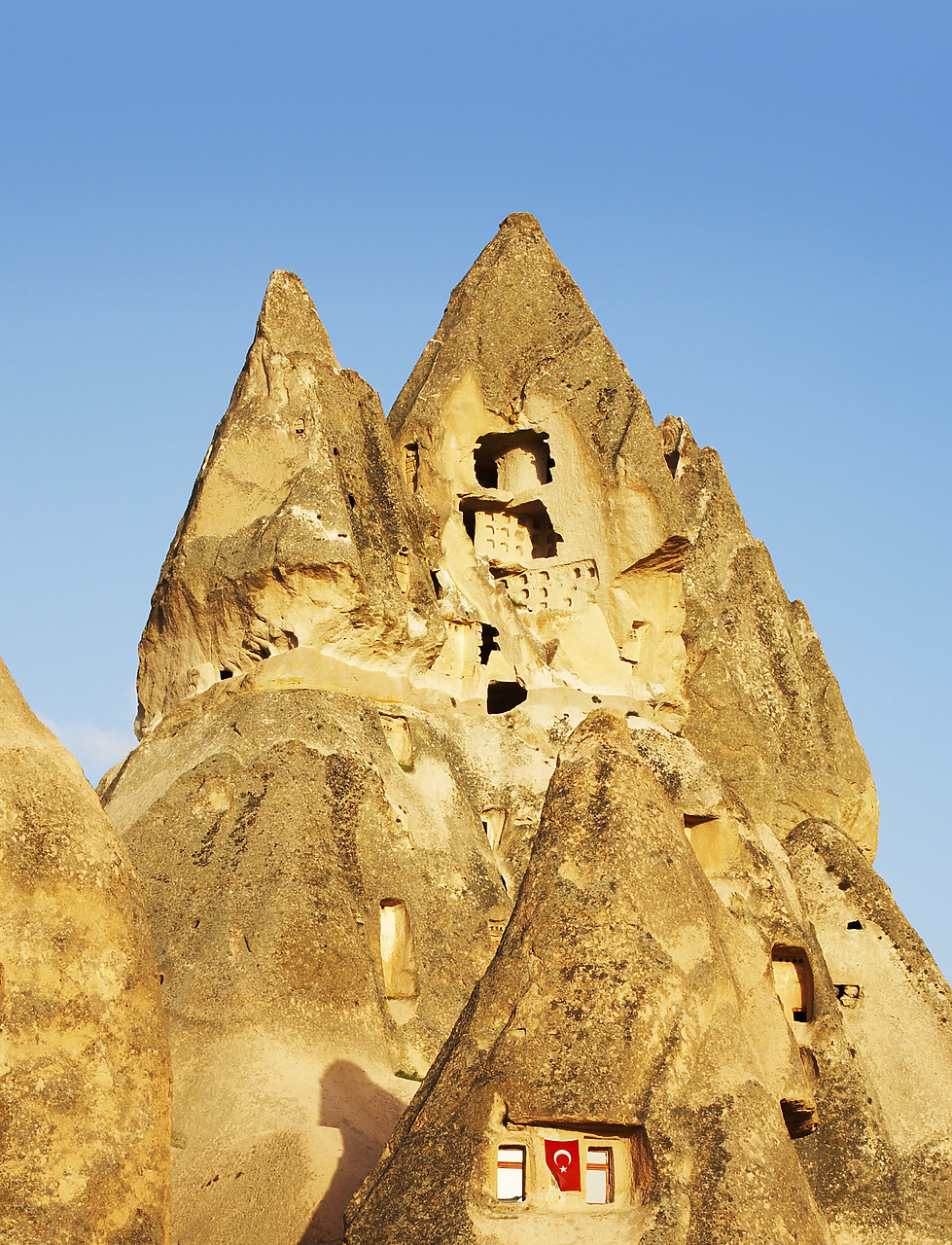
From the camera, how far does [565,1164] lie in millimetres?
10648

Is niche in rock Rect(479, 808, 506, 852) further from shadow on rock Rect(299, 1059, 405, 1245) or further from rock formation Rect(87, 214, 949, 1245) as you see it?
shadow on rock Rect(299, 1059, 405, 1245)

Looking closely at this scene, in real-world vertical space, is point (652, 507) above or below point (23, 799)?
above

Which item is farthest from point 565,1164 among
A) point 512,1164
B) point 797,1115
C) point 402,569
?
point 402,569

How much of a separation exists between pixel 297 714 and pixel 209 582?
2601mm

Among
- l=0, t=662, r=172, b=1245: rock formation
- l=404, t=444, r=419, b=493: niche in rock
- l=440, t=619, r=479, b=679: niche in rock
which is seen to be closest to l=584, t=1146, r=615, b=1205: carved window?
l=0, t=662, r=172, b=1245: rock formation

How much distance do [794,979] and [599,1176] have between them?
1071 cm

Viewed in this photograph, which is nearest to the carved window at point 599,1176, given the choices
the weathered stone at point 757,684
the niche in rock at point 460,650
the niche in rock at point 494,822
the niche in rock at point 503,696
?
the niche in rock at point 494,822

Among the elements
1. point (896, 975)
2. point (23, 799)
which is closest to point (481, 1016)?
point (23, 799)

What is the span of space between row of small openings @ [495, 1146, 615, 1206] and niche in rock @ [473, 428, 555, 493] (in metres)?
16.2

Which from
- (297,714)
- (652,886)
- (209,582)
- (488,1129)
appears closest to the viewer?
(488,1129)

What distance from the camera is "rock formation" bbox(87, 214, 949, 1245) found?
36.7 ft

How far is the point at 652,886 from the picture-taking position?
1147 cm

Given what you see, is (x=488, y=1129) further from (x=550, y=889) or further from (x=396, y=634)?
(x=396, y=634)

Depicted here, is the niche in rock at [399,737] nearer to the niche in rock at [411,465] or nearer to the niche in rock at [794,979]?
the niche in rock at [411,465]
